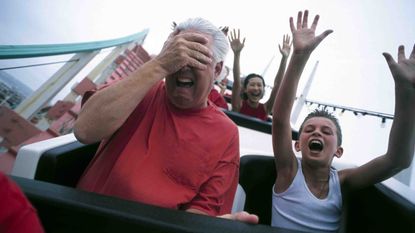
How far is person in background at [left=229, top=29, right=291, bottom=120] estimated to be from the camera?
6.56 feet

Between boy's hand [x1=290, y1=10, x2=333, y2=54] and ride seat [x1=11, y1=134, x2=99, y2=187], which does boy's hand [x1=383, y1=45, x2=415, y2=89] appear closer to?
boy's hand [x1=290, y1=10, x2=333, y2=54]

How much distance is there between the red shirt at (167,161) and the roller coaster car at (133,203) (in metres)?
0.09

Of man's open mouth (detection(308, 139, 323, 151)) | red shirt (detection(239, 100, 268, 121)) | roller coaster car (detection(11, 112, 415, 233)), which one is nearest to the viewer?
roller coaster car (detection(11, 112, 415, 233))

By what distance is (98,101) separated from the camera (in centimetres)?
55

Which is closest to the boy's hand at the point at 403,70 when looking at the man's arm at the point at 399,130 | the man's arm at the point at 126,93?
the man's arm at the point at 399,130

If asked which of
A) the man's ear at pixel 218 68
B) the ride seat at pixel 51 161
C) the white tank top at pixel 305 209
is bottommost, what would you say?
the white tank top at pixel 305 209

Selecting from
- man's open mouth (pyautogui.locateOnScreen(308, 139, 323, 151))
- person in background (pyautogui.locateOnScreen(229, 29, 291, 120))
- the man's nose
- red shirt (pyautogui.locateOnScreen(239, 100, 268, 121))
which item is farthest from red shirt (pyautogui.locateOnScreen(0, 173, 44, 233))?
red shirt (pyautogui.locateOnScreen(239, 100, 268, 121))

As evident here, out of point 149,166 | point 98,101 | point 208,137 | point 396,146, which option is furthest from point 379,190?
point 98,101

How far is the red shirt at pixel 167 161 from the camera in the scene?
59 cm

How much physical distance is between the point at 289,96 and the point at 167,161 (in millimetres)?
475

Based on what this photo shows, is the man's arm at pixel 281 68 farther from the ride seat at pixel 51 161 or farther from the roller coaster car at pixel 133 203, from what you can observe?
the ride seat at pixel 51 161

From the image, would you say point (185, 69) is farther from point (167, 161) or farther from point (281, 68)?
point (281, 68)

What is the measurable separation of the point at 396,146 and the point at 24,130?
1.46 m

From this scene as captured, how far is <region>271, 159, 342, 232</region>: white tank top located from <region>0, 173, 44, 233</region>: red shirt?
815 millimetres
